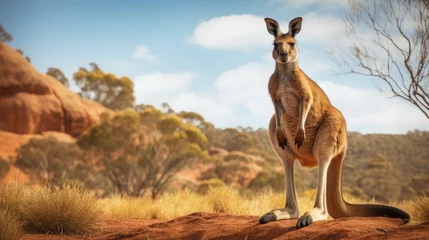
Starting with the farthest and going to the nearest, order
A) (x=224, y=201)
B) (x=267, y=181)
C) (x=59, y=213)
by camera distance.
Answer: (x=267, y=181) → (x=224, y=201) → (x=59, y=213)

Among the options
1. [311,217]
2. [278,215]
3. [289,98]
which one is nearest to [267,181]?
[278,215]

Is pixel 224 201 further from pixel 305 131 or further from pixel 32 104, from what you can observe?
pixel 32 104

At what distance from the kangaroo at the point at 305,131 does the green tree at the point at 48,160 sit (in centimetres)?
2034

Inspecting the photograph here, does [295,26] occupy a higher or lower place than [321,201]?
higher

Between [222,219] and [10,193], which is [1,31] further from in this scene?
[222,219]

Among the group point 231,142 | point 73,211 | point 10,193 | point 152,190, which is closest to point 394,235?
point 73,211

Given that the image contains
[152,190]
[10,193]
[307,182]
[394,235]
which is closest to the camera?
[394,235]

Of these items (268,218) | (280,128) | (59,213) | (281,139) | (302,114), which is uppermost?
(302,114)

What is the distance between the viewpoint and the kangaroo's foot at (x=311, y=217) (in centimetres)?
491

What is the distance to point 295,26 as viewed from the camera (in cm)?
564

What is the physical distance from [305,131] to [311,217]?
1088 millimetres

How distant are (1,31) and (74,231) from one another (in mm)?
32533

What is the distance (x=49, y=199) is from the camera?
6820 mm

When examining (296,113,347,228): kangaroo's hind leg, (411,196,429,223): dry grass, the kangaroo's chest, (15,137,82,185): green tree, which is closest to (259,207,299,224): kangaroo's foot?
(296,113,347,228): kangaroo's hind leg
